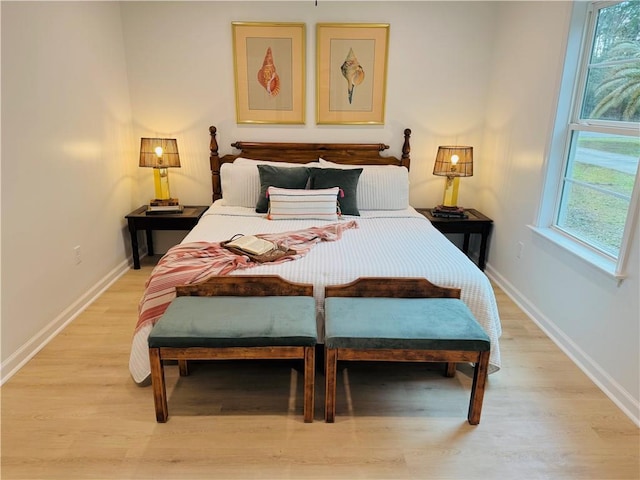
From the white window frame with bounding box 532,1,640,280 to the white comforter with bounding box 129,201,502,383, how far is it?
691 millimetres

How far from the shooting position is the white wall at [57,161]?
7.65 feet

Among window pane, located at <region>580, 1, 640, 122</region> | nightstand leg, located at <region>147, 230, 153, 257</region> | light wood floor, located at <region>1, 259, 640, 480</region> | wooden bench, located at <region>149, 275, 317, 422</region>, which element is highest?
window pane, located at <region>580, 1, 640, 122</region>

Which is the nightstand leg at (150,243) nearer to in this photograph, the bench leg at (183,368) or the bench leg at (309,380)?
the bench leg at (183,368)

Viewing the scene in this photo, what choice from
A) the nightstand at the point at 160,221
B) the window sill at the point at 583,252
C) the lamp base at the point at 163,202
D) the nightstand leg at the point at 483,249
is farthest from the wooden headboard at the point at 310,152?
the window sill at the point at 583,252

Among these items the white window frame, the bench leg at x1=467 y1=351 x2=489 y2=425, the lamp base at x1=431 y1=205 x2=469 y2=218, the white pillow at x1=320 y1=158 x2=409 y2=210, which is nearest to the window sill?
the white window frame

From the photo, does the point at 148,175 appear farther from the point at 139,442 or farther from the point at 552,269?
the point at 552,269

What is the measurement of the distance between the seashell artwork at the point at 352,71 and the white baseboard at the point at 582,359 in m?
2.16

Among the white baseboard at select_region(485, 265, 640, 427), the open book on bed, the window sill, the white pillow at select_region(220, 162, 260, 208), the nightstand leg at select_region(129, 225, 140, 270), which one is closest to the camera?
the white baseboard at select_region(485, 265, 640, 427)

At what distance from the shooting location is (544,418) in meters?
2.04

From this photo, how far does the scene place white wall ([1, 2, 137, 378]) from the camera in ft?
7.65

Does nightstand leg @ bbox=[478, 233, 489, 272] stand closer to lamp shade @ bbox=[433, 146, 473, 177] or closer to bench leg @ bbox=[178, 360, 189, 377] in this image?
lamp shade @ bbox=[433, 146, 473, 177]

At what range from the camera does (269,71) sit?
3771 millimetres

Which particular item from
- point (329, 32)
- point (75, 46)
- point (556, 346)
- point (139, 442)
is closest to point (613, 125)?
point (556, 346)

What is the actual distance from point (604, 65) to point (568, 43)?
0.28 meters
